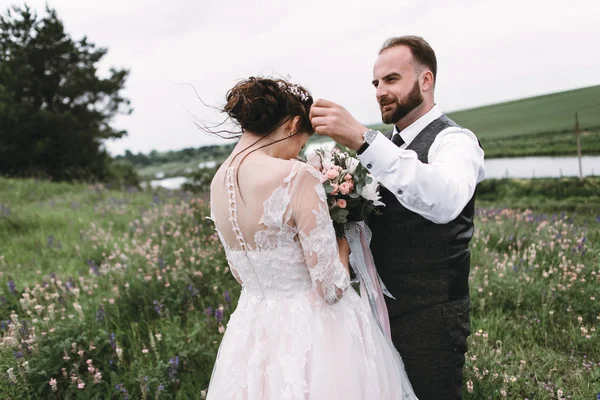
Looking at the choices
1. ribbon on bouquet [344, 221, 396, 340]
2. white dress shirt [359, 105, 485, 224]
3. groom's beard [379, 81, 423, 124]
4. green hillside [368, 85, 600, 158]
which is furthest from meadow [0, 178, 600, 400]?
groom's beard [379, 81, 423, 124]

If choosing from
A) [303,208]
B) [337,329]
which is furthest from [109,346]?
[303,208]

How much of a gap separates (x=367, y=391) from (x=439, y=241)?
88cm

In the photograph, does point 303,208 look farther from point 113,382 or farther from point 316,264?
point 113,382

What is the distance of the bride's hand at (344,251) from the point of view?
7.42 feet

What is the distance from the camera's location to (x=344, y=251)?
90.4 inches

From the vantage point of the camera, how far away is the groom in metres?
2.26

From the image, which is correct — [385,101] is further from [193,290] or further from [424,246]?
[193,290]

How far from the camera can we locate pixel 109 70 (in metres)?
20.2

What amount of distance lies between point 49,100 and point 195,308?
18.3 metres

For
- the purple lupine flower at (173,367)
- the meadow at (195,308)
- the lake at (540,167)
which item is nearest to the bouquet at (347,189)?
the meadow at (195,308)

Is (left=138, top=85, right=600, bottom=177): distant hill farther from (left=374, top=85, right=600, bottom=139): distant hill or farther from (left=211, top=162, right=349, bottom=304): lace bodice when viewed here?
(left=211, top=162, right=349, bottom=304): lace bodice

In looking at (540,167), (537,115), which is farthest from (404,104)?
(537,115)

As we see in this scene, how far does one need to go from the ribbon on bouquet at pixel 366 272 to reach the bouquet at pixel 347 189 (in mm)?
103

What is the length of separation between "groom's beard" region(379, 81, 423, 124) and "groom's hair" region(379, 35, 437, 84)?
136 millimetres
